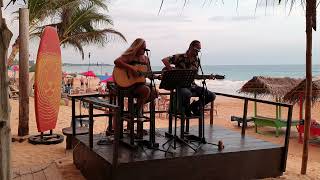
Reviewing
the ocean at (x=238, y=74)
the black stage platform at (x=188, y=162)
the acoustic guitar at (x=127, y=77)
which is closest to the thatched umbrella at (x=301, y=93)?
the black stage platform at (x=188, y=162)

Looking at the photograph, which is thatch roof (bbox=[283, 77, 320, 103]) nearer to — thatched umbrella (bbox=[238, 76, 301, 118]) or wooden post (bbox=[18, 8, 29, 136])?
thatched umbrella (bbox=[238, 76, 301, 118])

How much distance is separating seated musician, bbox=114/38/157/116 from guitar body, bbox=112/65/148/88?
0.04m

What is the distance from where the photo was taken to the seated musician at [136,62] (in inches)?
193

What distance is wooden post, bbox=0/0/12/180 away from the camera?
2492mm

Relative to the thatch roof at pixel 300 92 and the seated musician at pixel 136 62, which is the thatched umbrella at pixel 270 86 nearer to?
the thatch roof at pixel 300 92

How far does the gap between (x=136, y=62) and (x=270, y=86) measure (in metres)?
10.6

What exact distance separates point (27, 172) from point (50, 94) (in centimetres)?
213

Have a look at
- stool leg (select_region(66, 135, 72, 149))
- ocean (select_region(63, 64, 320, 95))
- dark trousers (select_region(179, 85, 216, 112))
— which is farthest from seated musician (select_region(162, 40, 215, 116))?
ocean (select_region(63, 64, 320, 95))

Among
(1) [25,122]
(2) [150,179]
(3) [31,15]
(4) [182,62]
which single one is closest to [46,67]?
(1) [25,122]

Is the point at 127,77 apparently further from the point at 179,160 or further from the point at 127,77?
the point at 179,160

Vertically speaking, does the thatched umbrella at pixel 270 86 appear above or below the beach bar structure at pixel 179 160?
above

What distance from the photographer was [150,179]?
4578 mm

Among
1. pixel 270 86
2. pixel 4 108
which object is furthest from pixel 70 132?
pixel 270 86

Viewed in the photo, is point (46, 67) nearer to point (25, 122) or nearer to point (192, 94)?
point (25, 122)
